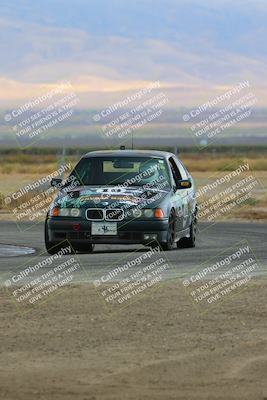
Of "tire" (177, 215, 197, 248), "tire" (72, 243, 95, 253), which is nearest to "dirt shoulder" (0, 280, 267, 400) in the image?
"tire" (72, 243, 95, 253)

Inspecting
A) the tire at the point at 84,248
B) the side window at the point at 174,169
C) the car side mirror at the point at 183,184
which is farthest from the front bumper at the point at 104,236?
Answer: the side window at the point at 174,169

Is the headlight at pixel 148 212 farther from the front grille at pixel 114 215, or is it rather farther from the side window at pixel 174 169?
the side window at pixel 174 169

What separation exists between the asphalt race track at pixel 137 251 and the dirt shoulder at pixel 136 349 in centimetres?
277

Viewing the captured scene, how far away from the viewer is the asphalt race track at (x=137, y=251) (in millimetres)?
17203

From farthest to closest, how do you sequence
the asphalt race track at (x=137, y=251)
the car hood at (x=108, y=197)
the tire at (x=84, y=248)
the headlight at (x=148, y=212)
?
the tire at (x=84, y=248) < the headlight at (x=148, y=212) < the car hood at (x=108, y=197) < the asphalt race track at (x=137, y=251)

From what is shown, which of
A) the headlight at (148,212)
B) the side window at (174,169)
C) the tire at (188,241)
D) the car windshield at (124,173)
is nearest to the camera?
the headlight at (148,212)

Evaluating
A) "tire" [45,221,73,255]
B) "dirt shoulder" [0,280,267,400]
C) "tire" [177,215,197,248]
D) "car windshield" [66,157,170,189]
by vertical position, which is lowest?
"tire" [177,215,197,248]

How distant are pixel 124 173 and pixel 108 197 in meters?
1.06

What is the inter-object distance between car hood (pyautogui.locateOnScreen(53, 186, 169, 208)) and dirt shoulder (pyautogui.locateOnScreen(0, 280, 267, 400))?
5.36m

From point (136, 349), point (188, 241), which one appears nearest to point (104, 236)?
point (188, 241)

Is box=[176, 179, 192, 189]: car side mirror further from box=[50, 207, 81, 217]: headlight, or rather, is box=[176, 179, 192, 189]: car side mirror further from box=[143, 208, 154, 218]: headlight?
box=[50, 207, 81, 217]: headlight

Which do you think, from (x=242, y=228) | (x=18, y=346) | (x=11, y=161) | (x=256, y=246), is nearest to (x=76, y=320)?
(x=18, y=346)

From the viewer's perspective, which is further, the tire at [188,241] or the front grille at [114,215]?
the tire at [188,241]

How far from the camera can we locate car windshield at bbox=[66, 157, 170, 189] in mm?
20594
